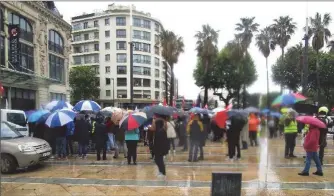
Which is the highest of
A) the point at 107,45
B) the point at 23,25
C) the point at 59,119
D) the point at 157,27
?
the point at 23,25

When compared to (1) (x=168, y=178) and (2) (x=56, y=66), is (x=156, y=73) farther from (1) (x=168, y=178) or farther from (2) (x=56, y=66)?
(2) (x=56, y=66)

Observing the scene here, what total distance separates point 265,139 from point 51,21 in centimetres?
2978

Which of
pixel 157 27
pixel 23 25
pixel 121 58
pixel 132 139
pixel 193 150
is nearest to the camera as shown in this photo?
pixel 157 27

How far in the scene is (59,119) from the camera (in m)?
12.0

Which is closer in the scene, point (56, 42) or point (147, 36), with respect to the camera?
point (147, 36)

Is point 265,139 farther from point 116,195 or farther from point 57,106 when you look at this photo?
point 57,106

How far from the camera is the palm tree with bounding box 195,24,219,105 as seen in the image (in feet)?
17.4

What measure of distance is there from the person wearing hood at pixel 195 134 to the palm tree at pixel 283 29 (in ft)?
20.9

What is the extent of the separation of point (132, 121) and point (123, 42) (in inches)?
95.8

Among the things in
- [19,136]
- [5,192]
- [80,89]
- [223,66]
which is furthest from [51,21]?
[223,66]

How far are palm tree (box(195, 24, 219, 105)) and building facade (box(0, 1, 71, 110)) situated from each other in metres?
17.2

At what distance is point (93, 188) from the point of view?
321 inches

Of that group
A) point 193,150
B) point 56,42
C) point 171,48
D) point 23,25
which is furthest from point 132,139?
point 56,42

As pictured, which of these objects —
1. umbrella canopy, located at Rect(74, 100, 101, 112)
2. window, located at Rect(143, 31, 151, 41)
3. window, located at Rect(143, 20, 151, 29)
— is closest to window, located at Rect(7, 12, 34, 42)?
umbrella canopy, located at Rect(74, 100, 101, 112)
